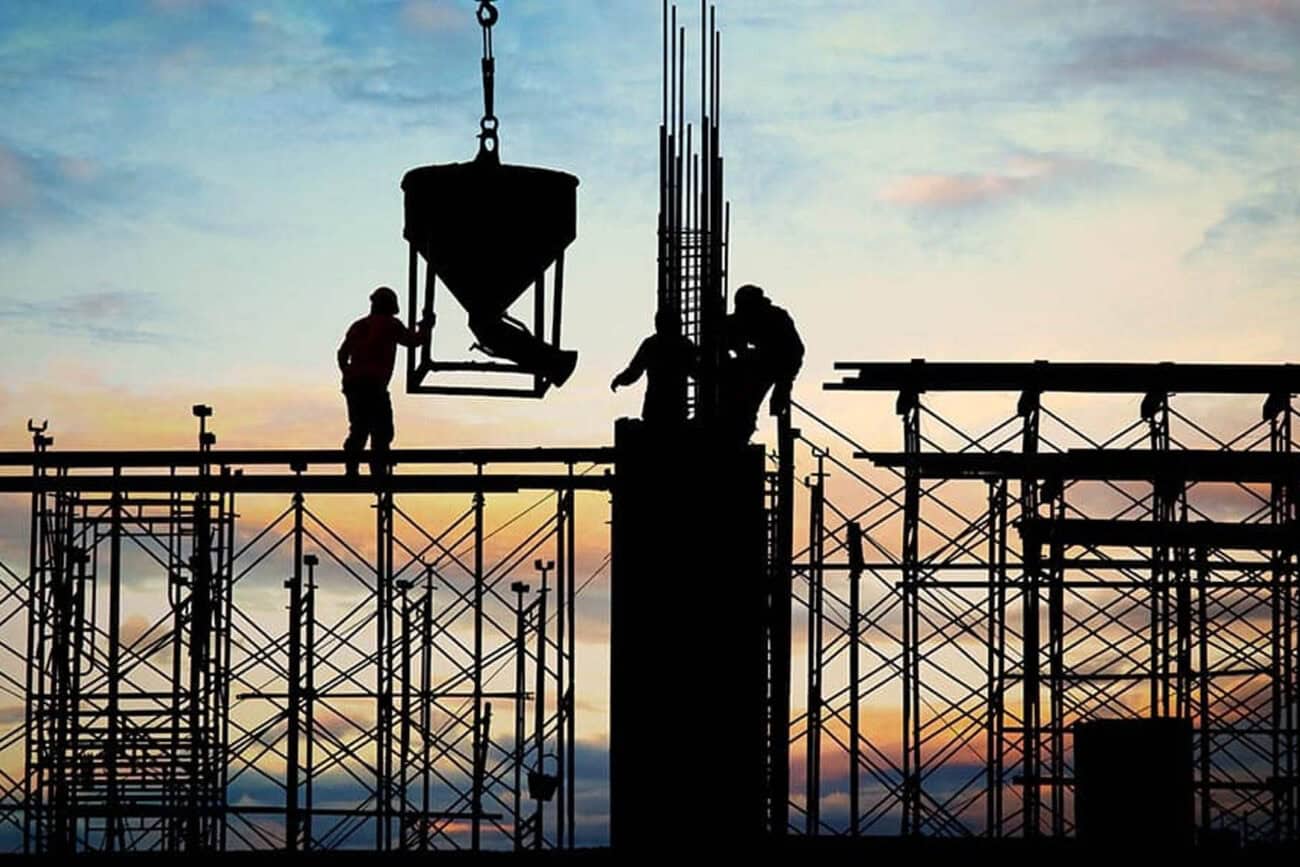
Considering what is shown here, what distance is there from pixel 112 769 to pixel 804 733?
737 cm

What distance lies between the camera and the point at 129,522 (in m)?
26.8

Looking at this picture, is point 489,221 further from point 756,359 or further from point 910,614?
point 910,614

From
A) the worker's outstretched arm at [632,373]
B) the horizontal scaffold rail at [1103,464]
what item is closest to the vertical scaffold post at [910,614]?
the horizontal scaffold rail at [1103,464]

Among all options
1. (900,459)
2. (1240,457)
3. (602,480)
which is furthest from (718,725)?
(1240,457)

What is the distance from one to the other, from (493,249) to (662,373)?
250cm

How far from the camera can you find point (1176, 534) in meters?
25.6

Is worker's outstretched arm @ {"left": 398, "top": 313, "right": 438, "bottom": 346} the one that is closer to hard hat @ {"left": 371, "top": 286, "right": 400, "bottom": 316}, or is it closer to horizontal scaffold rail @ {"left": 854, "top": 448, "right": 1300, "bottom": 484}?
hard hat @ {"left": 371, "top": 286, "right": 400, "bottom": 316}

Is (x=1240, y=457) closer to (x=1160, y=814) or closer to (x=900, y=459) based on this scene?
(x=900, y=459)

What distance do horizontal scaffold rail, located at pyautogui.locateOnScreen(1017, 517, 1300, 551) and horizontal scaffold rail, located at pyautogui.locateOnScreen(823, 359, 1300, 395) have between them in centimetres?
143

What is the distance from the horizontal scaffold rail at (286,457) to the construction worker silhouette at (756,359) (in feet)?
5.56

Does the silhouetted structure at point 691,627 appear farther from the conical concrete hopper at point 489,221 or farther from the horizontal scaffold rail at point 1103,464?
the horizontal scaffold rail at point 1103,464

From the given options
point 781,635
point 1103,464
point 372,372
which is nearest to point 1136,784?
point 781,635

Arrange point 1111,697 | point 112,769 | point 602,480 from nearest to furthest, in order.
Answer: point 602,480 < point 112,769 < point 1111,697

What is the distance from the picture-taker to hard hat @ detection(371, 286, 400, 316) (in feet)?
73.6
